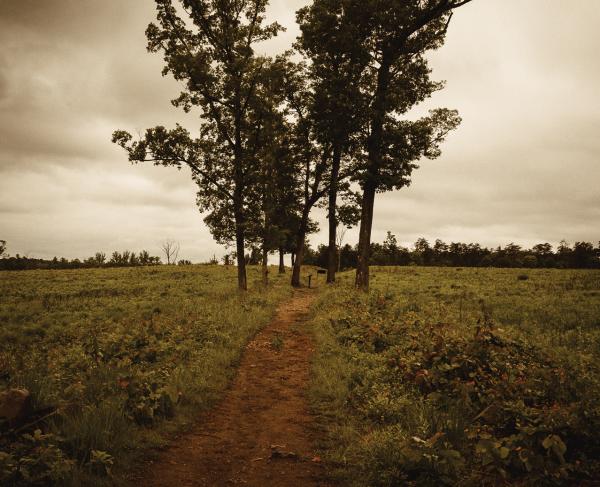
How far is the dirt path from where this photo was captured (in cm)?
470

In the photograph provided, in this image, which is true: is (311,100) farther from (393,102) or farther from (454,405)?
(454,405)

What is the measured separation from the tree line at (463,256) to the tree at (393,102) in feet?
164

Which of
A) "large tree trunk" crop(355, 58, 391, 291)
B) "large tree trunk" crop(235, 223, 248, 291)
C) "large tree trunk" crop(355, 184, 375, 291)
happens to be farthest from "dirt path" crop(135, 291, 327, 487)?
"large tree trunk" crop(235, 223, 248, 291)

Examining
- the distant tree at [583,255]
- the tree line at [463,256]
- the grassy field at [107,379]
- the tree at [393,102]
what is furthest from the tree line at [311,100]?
the distant tree at [583,255]

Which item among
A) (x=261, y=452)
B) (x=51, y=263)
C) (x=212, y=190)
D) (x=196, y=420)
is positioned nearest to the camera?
(x=261, y=452)

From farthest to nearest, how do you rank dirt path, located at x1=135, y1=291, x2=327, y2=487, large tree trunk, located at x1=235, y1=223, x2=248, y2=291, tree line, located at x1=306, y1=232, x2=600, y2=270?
1. tree line, located at x1=306, y1=232, x2=600, y2=270
2. large tree trunk, located at x1=235, y1=223, x2=248, y2=291
3. dirt path, located at x1=135, y1=291, x2=327, y2=487

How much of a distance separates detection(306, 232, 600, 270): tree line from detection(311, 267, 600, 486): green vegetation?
2324 inches

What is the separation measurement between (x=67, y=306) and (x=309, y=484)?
1878 centimetres

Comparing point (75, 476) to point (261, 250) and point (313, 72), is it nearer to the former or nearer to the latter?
point (261, 250)

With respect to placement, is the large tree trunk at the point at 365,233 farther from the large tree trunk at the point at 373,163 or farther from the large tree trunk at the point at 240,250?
the large tree trunk at the point at 240,250

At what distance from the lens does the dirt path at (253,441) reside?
4.70 metres

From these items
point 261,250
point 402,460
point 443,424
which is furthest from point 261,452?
point 261,250

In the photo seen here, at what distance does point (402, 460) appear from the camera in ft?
14.5

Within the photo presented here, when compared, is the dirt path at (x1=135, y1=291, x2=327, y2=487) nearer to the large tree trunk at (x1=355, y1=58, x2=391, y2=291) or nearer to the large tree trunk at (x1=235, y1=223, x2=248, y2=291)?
the large tree trunk at (x1=355, y1=58, x2=391, y2=291)
